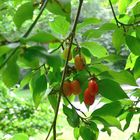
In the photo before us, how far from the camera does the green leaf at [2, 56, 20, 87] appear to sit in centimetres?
37

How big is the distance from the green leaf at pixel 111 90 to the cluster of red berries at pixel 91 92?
0.04 feet

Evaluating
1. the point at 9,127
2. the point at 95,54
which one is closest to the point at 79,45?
the point at 95,54

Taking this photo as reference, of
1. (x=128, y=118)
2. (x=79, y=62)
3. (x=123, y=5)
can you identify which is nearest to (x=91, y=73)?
(x=79, y=62)

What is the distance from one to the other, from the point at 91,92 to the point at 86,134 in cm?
8

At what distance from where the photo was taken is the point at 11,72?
0.40 m

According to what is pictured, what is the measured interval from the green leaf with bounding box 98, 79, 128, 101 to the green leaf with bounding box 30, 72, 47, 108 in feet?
0.30

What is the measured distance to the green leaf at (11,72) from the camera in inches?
14.7

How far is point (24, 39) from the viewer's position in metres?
0.33

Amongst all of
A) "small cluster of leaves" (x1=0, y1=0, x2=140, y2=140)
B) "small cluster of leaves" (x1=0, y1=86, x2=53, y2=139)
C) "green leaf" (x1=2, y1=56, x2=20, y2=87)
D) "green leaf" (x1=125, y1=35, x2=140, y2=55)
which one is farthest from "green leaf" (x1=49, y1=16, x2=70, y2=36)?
"small cluster of leaves" (x1=0, y1=86, x2=53, y2=139)

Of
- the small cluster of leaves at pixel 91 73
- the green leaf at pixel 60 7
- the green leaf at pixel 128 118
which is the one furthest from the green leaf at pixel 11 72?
the green leaf at pixel 128 118

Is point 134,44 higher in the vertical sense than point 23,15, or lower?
lower

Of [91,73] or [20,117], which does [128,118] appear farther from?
[20,117]

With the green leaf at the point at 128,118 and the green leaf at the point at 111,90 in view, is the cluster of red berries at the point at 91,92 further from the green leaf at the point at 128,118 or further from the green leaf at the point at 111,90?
the green leaf at the point at 128,118

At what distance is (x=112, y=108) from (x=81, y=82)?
7 cm
